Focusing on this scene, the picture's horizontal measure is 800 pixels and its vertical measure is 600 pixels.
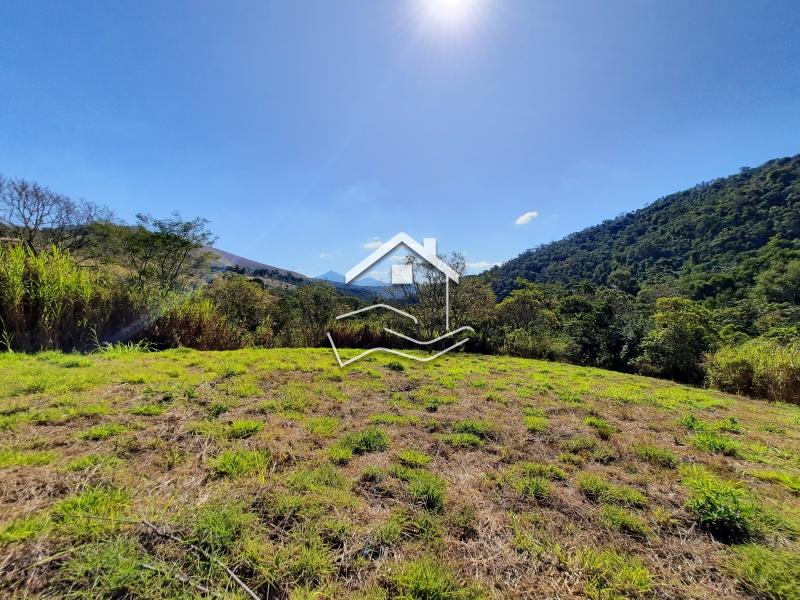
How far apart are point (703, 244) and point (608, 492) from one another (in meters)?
68.0

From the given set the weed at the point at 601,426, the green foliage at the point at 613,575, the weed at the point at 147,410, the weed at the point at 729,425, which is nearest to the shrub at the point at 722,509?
the green foliage at the point at 613,575

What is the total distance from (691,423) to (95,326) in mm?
9971

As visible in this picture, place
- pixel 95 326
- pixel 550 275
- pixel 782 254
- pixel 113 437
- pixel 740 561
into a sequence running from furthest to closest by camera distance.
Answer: pixel 550 275 → pixel 782 254 → pixel 95 326 → pixel 113 437 → pixel 740 561

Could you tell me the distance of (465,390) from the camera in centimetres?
552

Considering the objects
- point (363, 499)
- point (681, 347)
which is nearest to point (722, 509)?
point (363, 499)

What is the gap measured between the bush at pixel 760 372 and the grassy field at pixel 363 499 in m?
6.23

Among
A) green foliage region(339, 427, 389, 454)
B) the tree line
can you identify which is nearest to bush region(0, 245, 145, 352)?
the tree line

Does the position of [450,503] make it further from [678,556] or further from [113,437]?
[113,437]

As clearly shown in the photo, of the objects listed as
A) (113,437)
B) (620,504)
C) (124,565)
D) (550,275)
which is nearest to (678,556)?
(620,504)

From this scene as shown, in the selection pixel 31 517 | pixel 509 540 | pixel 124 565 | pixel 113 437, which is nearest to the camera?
pixel 124 565

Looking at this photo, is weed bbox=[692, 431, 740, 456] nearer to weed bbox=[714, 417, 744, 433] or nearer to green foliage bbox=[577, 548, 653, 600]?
weed bbox=[714, 417, 744, 433]

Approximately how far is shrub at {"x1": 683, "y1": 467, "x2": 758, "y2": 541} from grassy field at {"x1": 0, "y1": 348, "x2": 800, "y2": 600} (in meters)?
0.02

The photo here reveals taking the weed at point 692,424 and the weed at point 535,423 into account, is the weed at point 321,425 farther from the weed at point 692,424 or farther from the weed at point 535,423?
the weed at point 692,424

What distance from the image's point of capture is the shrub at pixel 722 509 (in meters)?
2.09
